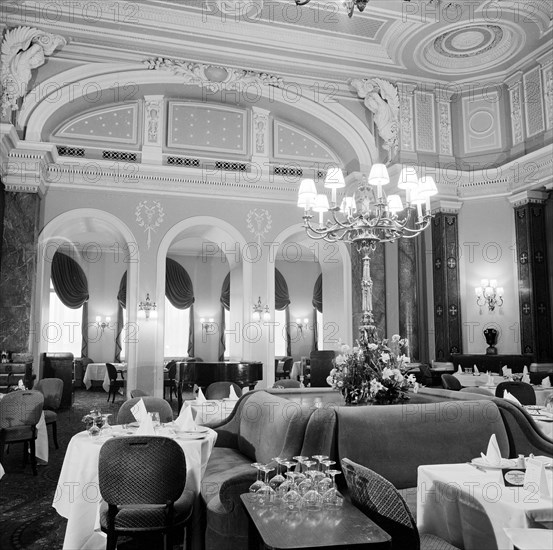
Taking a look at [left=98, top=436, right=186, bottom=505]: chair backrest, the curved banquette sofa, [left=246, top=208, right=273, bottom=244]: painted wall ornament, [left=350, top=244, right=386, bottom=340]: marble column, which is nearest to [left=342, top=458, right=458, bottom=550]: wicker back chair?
the curved banquette sofa

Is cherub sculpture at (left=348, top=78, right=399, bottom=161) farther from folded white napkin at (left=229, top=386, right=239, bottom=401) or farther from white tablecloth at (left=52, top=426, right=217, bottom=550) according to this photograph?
white tablecloth at (left=52, top=426, right=217, bottom=550)

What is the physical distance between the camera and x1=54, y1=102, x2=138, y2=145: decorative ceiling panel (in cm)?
1084

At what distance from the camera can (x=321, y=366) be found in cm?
1116

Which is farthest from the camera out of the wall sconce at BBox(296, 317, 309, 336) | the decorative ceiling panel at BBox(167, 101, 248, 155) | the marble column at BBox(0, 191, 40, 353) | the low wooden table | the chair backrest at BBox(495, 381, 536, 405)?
the wall sconce at BBox(296, 317, 309, 336)

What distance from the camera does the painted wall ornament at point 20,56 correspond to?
9453 millimetres

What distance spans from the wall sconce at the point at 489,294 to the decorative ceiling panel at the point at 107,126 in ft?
22.8

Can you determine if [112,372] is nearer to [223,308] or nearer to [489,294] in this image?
[223,308]

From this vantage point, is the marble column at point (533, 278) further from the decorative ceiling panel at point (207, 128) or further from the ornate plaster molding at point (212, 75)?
the decorative ceiling panel at point (207, 128)

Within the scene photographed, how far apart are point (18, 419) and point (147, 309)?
4.25 metres

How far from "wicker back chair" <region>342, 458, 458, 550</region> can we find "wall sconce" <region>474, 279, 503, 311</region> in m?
8.06

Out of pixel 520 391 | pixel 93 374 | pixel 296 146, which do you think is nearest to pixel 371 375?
pixel 520 391

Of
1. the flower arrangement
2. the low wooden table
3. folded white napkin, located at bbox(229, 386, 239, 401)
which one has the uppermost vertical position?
the flower arrangement

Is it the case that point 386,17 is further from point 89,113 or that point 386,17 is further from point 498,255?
point 89,113

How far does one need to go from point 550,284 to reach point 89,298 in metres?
12.8
